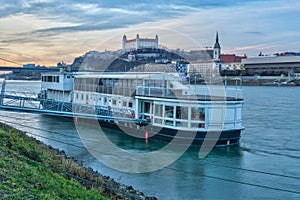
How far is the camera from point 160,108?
2145cm

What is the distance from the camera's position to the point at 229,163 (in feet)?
57.8

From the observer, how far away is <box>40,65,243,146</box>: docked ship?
19.8 metres

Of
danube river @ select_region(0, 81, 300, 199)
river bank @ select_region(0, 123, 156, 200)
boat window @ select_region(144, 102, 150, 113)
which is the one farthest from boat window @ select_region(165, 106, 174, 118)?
river bank @ select_region(0, 123, 156, 200)

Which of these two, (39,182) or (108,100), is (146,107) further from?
(39,182)

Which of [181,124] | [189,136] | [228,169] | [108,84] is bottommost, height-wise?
[228,169]

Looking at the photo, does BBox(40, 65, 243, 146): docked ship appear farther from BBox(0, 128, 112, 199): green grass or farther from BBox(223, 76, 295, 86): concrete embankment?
BBox(223, 76, 295, 86): concrete embankment

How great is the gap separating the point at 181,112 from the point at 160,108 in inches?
63.8

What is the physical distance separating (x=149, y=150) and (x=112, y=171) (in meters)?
4.28

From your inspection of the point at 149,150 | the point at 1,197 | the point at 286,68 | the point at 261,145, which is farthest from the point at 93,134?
the point at 286,68

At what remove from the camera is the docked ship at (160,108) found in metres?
19.8

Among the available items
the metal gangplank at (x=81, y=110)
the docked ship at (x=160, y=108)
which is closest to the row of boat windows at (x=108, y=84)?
the docked ship at (x=160, y=108)

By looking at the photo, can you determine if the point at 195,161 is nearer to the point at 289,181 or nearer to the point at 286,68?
the point at 289,181

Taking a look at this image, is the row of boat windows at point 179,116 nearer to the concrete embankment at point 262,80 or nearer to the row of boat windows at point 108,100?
the row of boat windows at point 108,100

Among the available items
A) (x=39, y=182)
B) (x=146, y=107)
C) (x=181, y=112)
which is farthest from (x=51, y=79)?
(x=39, y=182)
